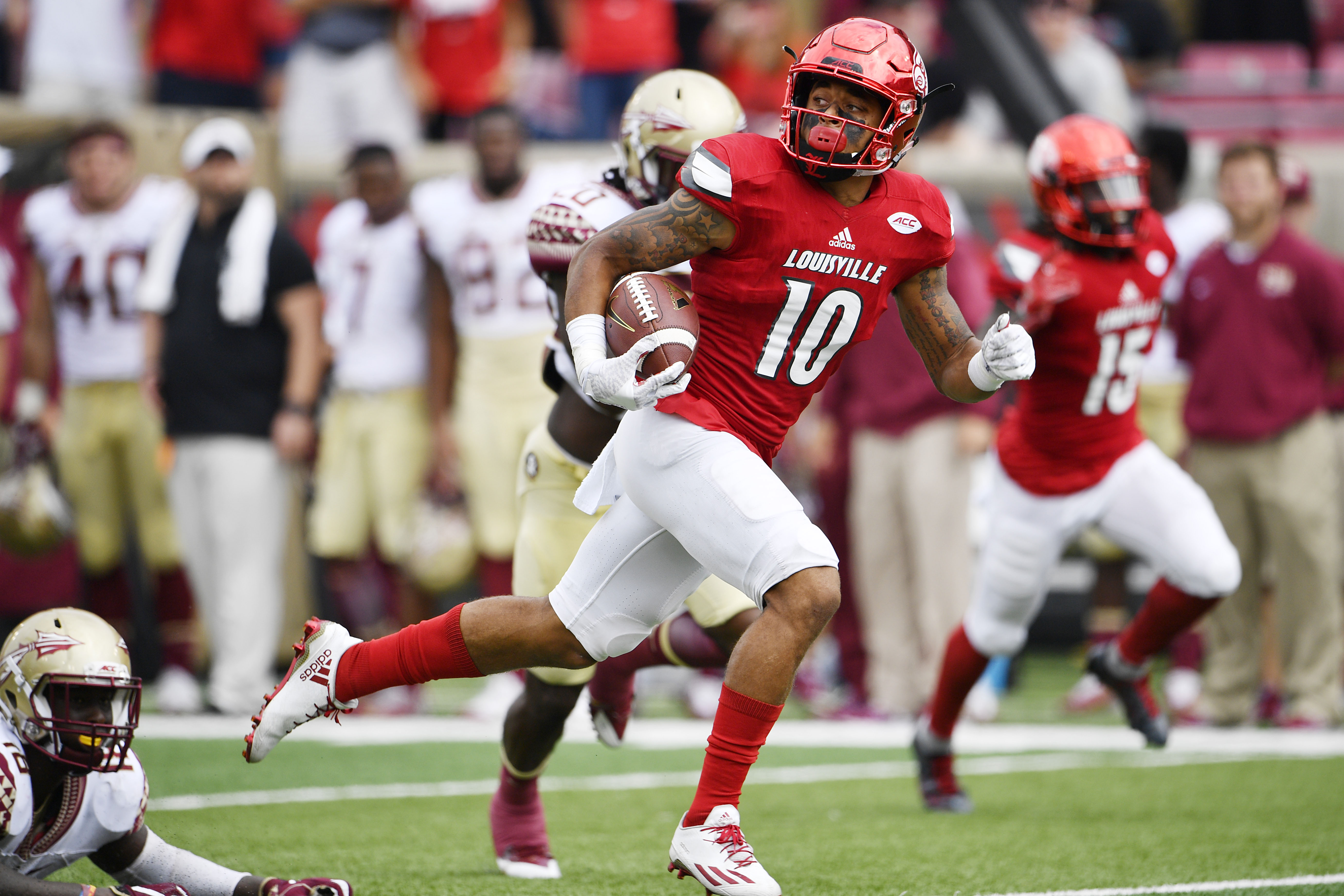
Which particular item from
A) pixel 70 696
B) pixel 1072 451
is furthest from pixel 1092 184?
pixel 70 696

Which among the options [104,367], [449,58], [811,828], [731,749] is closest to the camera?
[731,749]

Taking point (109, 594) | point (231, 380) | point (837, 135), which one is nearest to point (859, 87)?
point (837, 135)

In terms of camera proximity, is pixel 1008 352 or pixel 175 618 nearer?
pixel 1008 352

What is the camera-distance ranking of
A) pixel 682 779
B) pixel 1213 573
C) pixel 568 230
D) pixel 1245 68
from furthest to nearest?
1. pixel 1245 68
2. pixel 682 779
3. pixel 1213 573
4. pixel 568 230

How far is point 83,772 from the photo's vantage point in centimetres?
353

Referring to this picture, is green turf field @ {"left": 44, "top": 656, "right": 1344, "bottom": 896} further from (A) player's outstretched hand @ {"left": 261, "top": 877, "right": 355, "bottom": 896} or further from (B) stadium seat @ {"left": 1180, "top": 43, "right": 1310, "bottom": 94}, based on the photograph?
(B) stadium seat @ {"left": 1180, "top": 43, "right": 1310, "bottom": 94}

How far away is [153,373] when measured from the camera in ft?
24.8

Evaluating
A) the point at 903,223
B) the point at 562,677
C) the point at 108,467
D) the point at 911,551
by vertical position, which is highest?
the point at 903,223

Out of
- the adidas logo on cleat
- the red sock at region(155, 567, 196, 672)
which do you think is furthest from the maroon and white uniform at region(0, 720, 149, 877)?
the red sock at region(155, 567, 196, 672)

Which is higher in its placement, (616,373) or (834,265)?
(834,265)

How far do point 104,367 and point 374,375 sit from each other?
4.15ft

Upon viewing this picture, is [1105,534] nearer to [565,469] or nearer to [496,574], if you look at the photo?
[565,469]

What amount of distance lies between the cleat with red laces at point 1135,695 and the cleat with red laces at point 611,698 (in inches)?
65.2

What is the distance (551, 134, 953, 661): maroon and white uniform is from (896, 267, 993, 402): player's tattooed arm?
0.22 ft
